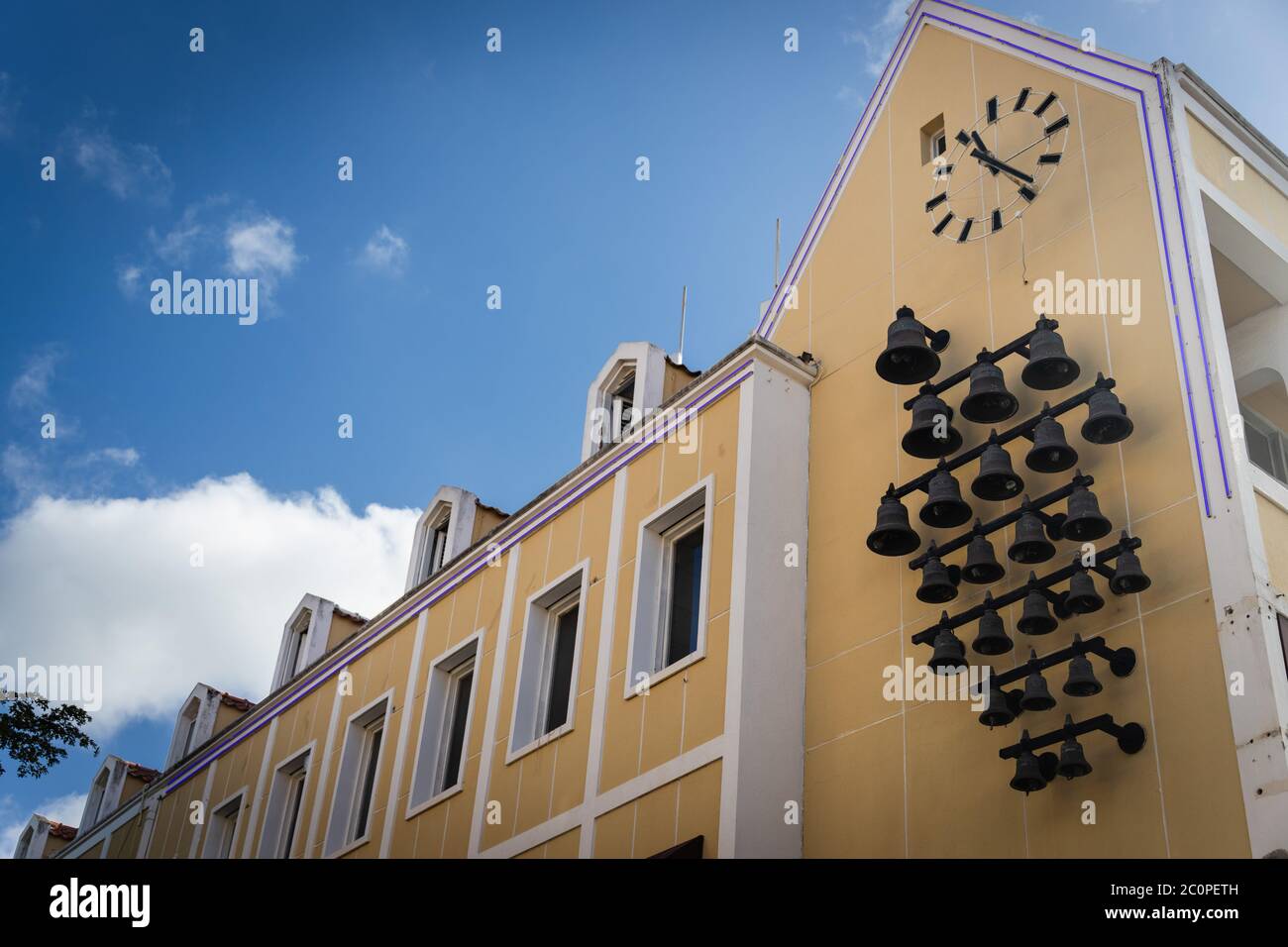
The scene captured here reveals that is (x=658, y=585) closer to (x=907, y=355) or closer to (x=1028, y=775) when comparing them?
(x=907, y=355)

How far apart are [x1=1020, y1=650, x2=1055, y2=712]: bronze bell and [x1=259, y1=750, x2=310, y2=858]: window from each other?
13409 millimetres

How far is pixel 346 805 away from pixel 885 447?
10.2 meters

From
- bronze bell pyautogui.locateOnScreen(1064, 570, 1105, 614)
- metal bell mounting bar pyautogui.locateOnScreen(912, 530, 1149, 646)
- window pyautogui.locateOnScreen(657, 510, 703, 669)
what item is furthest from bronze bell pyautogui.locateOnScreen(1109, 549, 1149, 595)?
window pyautogui.locateOnScreen(657, 510, 703, 669)

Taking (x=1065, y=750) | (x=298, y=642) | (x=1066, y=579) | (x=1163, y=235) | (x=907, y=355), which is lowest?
(x=1065, y=750)

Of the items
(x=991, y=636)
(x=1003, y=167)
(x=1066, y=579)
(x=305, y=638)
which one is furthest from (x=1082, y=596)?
(x=305, y=638)

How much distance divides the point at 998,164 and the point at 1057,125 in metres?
0.79

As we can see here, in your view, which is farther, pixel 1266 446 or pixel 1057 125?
pixel 1266 446

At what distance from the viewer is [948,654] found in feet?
37.9

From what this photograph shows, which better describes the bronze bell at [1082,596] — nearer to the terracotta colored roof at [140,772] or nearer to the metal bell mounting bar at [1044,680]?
the metal bell mounting bar at [1044,680]

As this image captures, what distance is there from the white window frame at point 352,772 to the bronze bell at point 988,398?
398 inches

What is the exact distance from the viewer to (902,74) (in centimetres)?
1666

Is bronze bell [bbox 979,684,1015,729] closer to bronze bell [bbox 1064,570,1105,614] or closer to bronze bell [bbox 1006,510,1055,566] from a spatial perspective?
bronze bell [bbox 1064,570,1105,614]

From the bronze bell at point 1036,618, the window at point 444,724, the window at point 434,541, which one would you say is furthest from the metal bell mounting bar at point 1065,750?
the window at point 434,541
